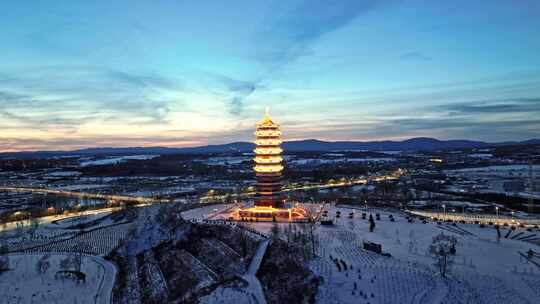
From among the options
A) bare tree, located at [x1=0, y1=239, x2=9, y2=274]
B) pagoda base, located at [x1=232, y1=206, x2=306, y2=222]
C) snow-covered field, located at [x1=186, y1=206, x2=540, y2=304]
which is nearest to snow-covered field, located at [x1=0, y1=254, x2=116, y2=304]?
bare tree, located at [x1=0, y1=239, x2=9, y2=274]

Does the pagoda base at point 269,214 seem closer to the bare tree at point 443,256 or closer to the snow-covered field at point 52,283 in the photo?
the snow-covered field at point 52,283

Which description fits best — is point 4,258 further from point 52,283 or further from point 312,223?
point 312,223

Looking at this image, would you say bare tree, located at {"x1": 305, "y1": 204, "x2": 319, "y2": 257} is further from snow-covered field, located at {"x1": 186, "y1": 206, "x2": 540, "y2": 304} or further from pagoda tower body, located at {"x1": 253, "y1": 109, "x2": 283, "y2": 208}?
pagoda tower body, located at {"x1": 253, "y1": 109, "x2": 283, "y2": 208}

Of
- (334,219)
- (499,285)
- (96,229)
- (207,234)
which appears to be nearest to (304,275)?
(499,285)

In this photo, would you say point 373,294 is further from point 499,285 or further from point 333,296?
point 499,285

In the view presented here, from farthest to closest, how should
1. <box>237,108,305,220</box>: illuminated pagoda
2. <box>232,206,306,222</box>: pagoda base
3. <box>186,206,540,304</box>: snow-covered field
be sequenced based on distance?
<box>237,108,305,220</box>: illuminated pagoda < <box>232,206,306,222</box>: pagoda base < <box>186,206,540,304</box>: snow-covered field
